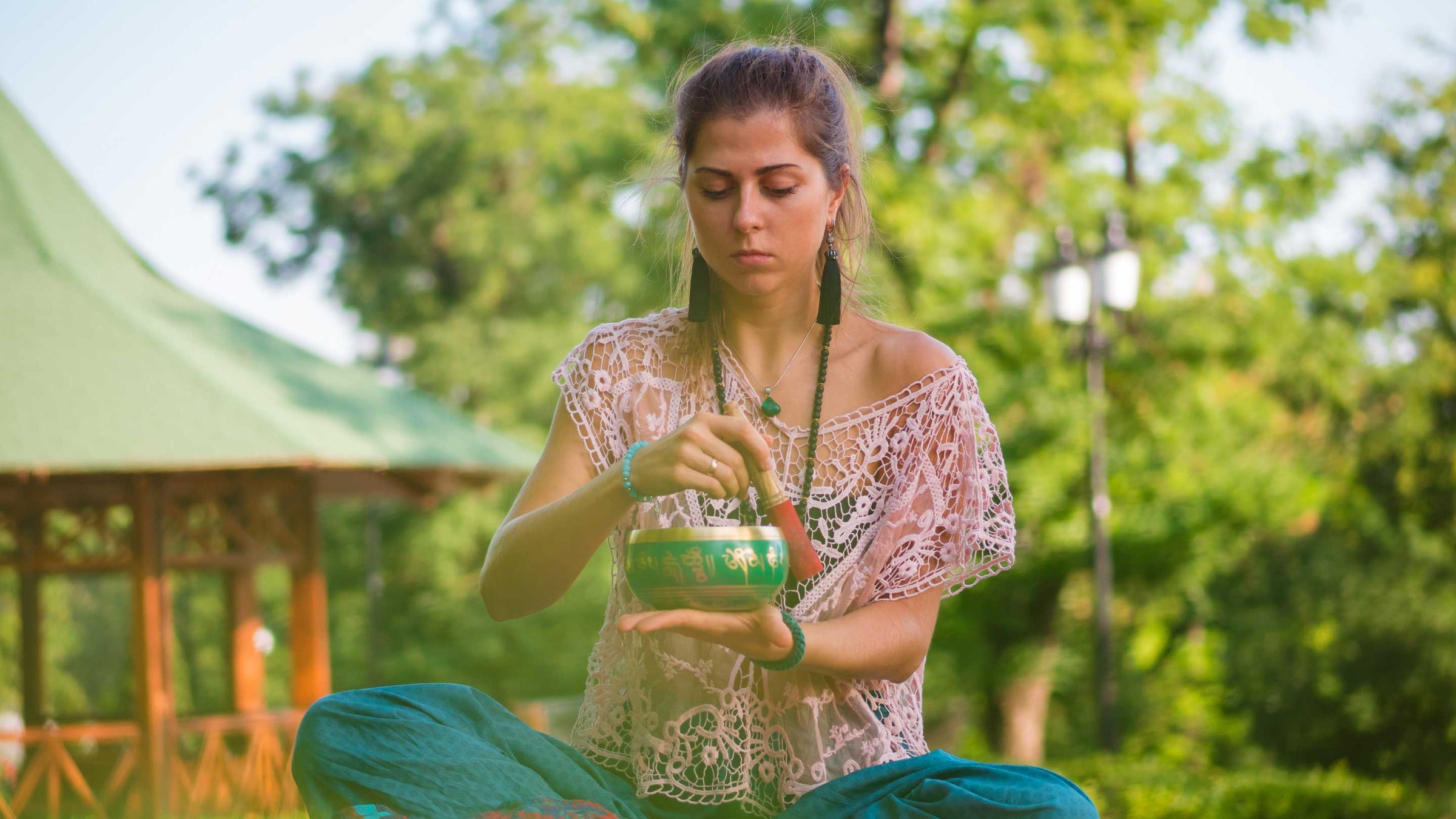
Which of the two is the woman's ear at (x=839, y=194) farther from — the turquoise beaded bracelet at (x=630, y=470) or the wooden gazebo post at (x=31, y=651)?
the wooden gazebo post at (x=31, y=651)

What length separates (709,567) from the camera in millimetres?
1899

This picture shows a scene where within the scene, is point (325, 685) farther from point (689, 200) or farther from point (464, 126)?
point (464, 126)

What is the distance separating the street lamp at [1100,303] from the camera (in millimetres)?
10062

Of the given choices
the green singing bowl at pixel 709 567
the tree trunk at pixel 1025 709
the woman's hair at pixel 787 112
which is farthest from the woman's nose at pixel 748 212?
the tree trunk at pixel 1025 709

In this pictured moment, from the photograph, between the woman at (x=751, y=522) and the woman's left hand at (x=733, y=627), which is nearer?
the woman's left hand at (x=733, y=627)

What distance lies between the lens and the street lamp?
396 inches

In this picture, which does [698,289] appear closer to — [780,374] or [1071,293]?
[780,374]

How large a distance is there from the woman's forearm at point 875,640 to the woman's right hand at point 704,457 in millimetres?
Answer: 302

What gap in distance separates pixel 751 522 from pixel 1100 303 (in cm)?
824

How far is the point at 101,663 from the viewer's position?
79.0 feet

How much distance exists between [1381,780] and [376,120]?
18.6 m

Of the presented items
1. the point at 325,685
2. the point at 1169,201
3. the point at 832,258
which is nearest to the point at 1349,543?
the point at 1169,201

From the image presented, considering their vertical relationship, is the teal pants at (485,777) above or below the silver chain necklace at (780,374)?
below

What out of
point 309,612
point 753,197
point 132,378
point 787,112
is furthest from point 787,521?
point 309,612
